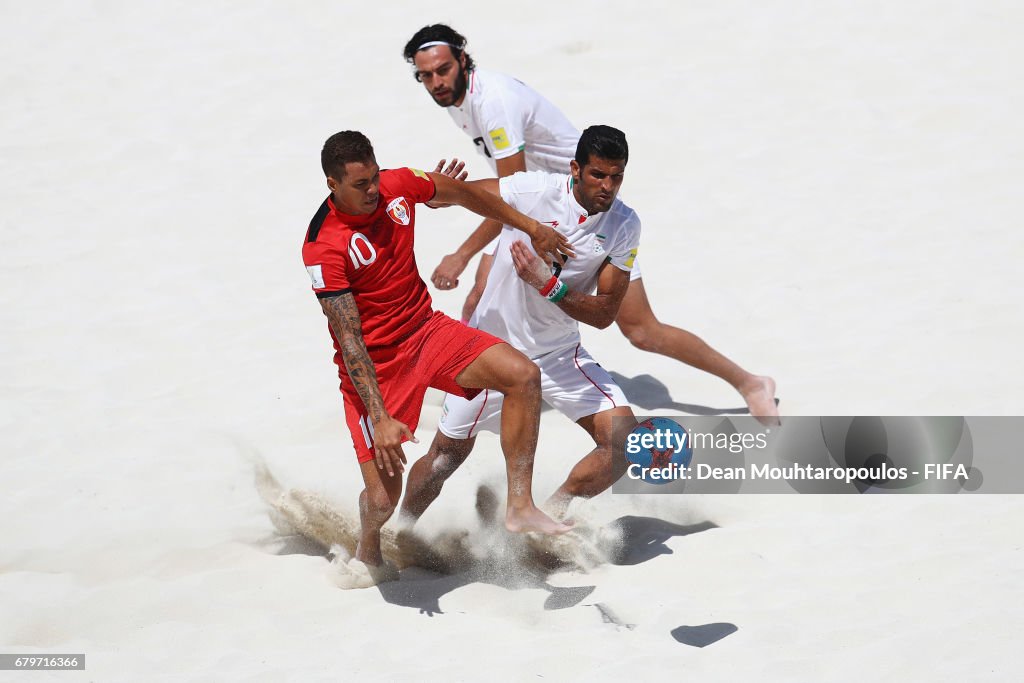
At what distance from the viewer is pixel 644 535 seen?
17.2 feet

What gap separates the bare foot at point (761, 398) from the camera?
5992 millimetres

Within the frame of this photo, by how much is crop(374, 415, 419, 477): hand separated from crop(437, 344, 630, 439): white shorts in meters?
0.49

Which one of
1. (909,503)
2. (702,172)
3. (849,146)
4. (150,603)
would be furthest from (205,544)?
(849,146)

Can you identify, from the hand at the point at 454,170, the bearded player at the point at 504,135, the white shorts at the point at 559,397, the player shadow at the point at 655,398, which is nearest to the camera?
the white shorts at the point at 559,397

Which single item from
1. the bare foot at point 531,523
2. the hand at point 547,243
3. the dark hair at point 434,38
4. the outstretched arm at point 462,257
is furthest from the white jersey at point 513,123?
the bare foot at point 531,523

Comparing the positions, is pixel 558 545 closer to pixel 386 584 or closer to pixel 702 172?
pixel 386 584

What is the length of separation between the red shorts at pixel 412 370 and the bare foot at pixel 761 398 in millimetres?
1905

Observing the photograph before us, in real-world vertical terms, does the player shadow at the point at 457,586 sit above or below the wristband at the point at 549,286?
below

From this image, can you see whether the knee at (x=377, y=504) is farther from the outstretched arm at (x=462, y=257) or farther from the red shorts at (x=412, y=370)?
the outstretched arm at (x=462, y=257)

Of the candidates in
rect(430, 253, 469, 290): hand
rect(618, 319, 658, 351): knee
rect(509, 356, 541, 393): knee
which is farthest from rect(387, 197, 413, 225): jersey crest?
rect(618, 319, 658, 351): knee

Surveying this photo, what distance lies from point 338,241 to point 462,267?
863 millimetres

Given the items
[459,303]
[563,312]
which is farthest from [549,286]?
[459,303]

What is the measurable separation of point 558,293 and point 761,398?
1.77 m

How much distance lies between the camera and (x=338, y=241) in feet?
14.4
